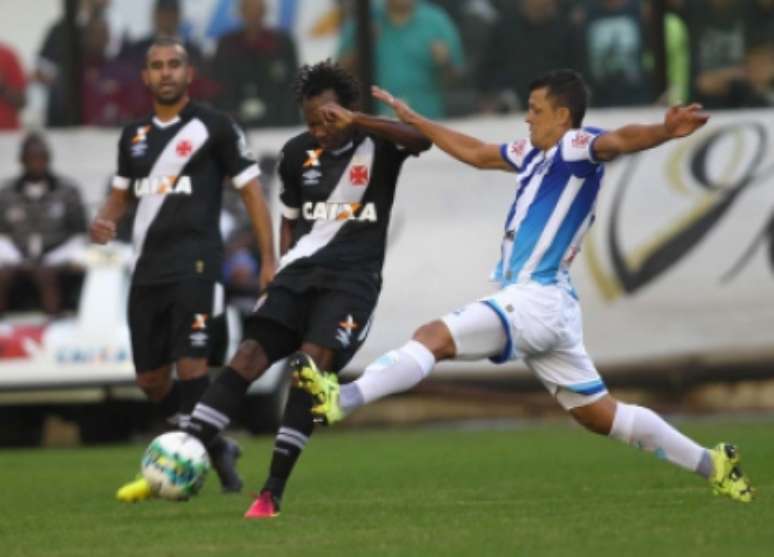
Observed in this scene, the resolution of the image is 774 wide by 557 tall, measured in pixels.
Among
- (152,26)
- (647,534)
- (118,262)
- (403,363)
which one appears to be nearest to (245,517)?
(403,363)

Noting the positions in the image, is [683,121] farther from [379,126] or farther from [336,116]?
[336,116]

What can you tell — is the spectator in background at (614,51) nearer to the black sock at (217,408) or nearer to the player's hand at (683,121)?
the black sock at (217,408)

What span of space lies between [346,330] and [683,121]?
191 centimetres

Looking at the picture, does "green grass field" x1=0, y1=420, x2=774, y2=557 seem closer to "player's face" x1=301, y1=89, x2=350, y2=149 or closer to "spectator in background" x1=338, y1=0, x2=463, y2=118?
"player's face" x1=301, y1=89, x2=350, y2=149

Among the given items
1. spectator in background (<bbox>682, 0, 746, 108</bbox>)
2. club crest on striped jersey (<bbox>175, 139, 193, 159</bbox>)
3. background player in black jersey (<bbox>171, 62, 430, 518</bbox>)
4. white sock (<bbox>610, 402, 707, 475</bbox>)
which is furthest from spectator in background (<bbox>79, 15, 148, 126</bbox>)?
white sock (<bbox>610, 402, 707, 475</bbox>)

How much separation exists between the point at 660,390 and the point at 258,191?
875 cm

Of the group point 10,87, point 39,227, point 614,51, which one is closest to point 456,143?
point 39,227

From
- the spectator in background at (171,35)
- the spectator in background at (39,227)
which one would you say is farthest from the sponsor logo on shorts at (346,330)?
the spectator in background at (171,35)

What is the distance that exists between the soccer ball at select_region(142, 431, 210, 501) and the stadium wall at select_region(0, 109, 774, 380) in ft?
33.4

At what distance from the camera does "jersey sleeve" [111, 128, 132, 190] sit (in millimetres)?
12781

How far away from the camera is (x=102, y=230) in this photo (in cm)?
1254

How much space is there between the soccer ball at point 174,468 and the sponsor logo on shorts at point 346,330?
813 mm

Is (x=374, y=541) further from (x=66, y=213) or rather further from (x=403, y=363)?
(x=66, y=213)

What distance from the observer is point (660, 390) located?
20.8 metres
